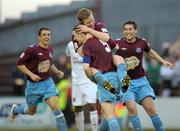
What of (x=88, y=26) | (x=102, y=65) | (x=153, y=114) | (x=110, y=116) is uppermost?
(x=88, y=26)

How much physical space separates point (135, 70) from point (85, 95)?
6.88 ft

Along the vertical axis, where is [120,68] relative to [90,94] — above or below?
above

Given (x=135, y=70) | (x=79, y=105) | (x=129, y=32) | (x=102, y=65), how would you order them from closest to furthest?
(x=102, y=65) < (x=129, y=32) < (x=135, y=70) < (x=79, y=105)

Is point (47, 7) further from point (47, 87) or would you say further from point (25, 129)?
point (47, 87)

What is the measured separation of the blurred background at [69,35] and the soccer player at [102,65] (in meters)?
8.84

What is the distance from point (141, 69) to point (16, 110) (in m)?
3.45

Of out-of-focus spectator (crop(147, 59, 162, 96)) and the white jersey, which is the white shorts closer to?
the white jersey

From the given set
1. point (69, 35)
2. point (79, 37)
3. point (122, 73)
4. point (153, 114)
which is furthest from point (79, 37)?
point (69, 35)

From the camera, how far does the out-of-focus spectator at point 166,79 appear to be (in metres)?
23.8

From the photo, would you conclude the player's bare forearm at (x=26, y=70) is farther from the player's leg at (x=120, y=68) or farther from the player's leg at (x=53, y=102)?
the player's leg at (x=120, y=68)

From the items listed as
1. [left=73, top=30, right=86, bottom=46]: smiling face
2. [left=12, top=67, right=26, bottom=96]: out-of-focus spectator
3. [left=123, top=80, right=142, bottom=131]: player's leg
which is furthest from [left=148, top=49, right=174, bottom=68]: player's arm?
[left=12, top=67, right=26, bottom=96]: out-of-focus spectator

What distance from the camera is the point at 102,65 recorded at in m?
14.0

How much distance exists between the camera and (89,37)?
46.2 feet

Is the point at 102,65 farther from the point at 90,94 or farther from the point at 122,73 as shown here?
the point at 90,94
